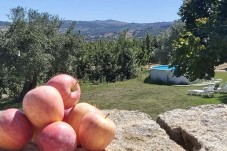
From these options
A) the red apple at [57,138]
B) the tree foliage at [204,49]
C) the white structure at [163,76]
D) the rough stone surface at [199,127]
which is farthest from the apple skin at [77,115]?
the white structure at [163,76]

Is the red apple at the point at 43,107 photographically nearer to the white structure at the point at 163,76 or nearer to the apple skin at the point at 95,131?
the apple skin at the point at 95,131

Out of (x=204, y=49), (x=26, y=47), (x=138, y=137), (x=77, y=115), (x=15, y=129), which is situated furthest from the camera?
(x=26, y=47)

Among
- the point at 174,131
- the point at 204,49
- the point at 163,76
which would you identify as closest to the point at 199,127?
the point at 174,131

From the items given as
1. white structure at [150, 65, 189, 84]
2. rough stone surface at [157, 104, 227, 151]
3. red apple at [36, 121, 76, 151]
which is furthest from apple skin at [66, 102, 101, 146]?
white structure at [150, 65, 189, 84]

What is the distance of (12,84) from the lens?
27.7 m

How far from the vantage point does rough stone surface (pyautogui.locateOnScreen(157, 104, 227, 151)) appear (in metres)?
2.72

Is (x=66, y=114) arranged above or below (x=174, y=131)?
above

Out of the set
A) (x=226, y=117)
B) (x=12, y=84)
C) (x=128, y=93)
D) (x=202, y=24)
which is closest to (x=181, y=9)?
(x=202, y=24)

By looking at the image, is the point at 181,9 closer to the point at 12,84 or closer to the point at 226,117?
the point at 226,117

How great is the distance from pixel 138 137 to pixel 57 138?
774 millimetres

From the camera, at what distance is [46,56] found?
891 inches

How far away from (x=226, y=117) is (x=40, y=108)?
1.59 m

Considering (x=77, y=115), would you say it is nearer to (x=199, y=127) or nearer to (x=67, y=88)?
(x=67, y=88)

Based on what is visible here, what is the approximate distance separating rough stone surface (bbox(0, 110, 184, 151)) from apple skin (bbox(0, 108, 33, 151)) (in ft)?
0.27
